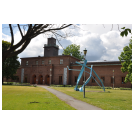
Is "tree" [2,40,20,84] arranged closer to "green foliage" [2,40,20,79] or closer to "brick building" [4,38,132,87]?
"green foliage" [2,40,20,79]

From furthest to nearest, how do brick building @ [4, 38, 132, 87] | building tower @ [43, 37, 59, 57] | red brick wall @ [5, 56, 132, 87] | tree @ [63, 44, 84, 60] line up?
1. tree @ [63, 44, 84, 60]
2. building tower @ [43, 37, 59, 57]
3. brick building @ [4, 38, 132, 87]
4. red brick wall @ [5, 56, 132, 87]

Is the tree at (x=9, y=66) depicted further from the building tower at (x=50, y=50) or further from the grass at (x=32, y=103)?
the grass at (x=32, y=103)

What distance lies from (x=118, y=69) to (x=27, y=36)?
34.4 meters

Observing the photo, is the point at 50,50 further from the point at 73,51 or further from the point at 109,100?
the point at 109,100

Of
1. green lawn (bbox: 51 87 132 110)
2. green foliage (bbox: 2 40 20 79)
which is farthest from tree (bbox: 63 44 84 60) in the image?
green lawn (bbox: 51 87 132 110)

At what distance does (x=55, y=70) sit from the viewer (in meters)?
45.3

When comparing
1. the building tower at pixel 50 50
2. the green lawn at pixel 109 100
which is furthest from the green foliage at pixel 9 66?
the green lawn at pixel 109 100

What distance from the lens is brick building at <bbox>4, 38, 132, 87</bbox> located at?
3816 centimetres

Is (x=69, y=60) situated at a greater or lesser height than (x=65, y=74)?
greater

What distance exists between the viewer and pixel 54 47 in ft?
162

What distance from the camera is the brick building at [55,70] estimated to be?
125ft

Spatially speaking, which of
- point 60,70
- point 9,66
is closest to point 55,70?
point 60,70

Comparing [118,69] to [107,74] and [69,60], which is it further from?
[69,60]
